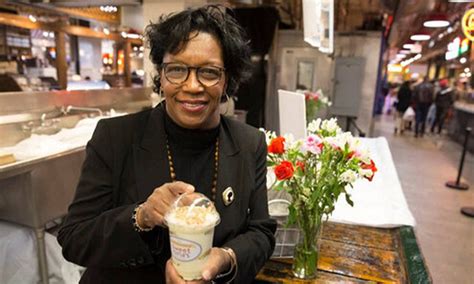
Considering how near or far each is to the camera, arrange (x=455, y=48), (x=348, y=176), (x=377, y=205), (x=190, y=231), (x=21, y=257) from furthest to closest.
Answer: (x=455, y=48) < (x=21, y=257) < (x=377, y=205) < (x=348, y=176) < (x=190, y=231)

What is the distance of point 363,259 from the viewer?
157 cm

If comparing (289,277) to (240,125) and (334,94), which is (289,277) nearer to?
(240,125)

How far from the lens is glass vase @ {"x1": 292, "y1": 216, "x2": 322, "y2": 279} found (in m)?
1.42

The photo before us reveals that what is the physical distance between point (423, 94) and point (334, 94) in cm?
448

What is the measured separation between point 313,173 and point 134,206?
716mm

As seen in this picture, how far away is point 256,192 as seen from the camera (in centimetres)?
123

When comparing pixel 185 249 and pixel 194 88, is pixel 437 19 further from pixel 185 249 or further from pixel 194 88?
pixel 185 249

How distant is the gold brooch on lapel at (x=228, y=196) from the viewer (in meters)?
1.12

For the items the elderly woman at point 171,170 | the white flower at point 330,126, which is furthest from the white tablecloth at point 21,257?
the white flower at point 330,126

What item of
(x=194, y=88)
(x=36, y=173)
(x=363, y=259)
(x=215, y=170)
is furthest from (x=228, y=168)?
(x=36, y=173)

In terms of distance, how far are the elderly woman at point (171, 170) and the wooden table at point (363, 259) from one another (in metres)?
0.36

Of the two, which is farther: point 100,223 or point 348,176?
point 348,176

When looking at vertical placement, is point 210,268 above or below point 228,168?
below

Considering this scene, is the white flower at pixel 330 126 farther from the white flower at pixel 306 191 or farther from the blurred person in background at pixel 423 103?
the blurred person in background at pixel 423 103
